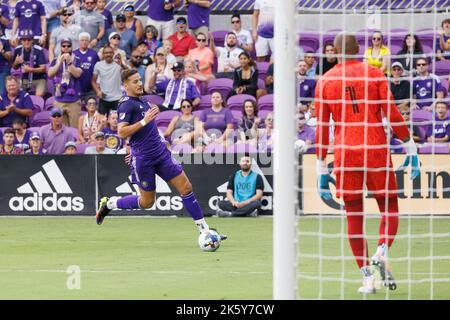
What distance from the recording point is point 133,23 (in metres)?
22.5

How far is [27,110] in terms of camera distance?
68.3ft

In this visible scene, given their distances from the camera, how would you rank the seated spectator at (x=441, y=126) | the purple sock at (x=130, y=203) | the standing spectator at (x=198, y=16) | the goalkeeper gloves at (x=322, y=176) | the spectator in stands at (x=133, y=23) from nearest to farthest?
the goalkeeper gloves at (x=322, y=176) → the purple sock at (x=130, y=203) → the seated spectator at (x=441, y=126) → the standing spectator at (x=198, y=16) → the spectator in stands at (x=133, y=23)

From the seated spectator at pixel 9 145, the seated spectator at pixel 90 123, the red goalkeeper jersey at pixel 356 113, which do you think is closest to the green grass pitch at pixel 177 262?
the red goalkeeper jersey at pixel 356 113

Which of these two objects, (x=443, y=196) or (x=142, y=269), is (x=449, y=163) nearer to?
(x=443, y=196)

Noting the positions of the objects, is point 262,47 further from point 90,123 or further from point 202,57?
point 90,123

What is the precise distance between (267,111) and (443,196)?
3920mm

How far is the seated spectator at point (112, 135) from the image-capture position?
19562 mm

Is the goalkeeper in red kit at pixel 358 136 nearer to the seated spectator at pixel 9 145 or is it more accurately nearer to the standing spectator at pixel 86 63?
the seated spectator at pixel 9 145

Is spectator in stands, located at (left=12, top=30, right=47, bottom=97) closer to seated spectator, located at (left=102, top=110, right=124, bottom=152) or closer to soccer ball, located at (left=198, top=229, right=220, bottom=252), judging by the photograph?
seated spectator, located at (left=102, top=110, right=124, bottom=152)

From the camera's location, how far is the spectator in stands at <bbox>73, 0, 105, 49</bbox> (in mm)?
22266

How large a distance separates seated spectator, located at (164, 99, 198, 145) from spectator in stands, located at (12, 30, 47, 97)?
3.62m

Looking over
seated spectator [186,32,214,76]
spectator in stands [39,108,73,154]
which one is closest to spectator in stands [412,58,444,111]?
seated spectator [186,32,214,76]

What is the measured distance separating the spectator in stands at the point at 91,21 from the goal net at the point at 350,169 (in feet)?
14.4

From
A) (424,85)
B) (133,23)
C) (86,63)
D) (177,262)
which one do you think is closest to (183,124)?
(86,63)
